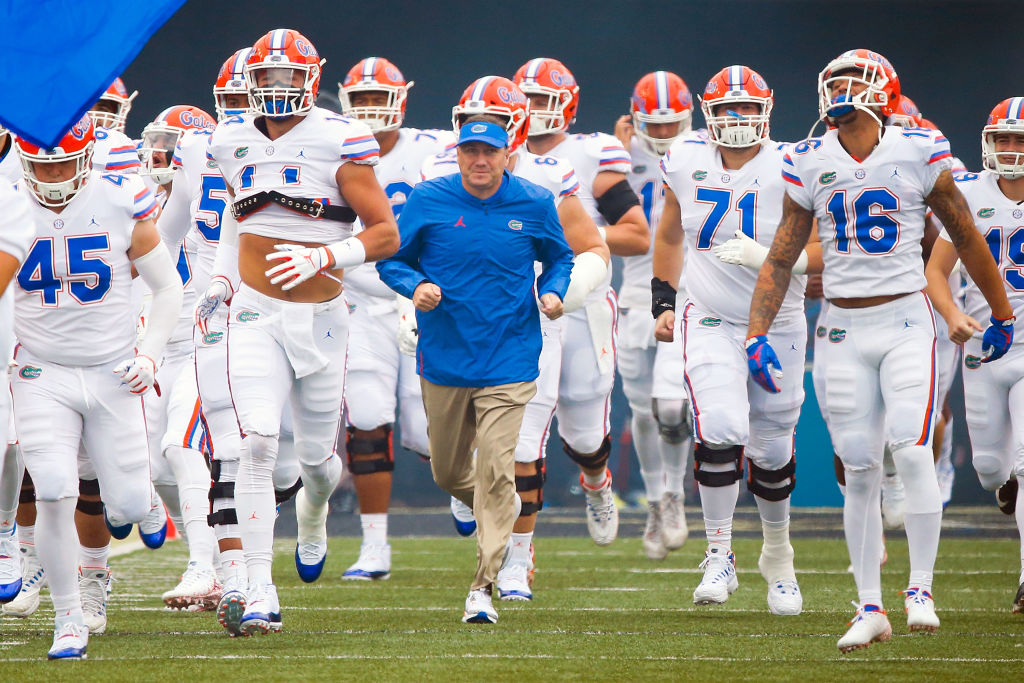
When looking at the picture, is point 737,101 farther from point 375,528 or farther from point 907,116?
point 375,528

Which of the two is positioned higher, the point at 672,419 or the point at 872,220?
the point at 872,220

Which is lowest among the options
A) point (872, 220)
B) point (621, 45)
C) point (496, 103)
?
point (621, 45)

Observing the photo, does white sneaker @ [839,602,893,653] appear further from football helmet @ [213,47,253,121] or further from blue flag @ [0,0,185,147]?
football helmet @ [213,47,253,121]

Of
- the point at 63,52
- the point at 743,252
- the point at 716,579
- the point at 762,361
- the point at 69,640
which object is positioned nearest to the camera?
the point at 69,640

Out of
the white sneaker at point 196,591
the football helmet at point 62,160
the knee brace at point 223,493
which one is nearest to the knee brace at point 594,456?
the white sneaker at point 196,591

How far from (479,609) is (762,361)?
53.3 inches

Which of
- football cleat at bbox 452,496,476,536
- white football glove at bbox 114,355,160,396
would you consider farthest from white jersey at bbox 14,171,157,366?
football cleat at bbox 452,496,476,536

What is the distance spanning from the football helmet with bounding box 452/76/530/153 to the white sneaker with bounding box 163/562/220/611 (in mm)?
2091

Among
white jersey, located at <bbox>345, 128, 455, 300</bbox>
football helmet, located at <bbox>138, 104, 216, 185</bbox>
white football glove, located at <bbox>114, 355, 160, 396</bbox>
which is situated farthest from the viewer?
white jersey, located at <bbox>345, 128, 455, 300</bbox>

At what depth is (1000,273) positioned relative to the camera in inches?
262

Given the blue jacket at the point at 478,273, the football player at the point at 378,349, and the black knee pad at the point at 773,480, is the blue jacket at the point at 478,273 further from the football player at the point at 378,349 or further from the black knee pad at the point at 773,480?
the football player at the point at 378,349

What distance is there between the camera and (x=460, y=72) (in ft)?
47.2

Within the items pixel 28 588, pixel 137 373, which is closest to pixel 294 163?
pixel 137 373

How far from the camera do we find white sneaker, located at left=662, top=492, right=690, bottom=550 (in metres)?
8.28
